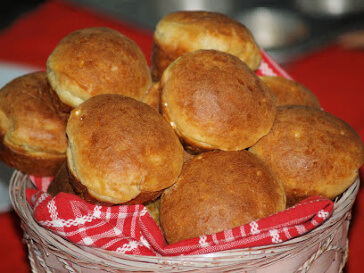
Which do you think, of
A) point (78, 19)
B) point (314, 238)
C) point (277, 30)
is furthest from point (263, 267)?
point (78, 19)

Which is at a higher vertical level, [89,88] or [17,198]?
[89,88]

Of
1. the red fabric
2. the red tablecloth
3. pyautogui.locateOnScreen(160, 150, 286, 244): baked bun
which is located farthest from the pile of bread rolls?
the red fabric

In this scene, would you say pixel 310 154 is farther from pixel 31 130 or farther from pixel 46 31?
pixel 46 31

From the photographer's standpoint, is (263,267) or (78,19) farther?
(78,19)

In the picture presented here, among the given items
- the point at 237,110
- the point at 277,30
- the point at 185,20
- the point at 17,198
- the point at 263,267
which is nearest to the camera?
the point at 263,267

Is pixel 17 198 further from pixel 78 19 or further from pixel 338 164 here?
pixel 78 19

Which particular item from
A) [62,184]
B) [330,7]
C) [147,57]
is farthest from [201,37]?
[330,7]

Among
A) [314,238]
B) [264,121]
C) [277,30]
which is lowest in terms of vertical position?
[277,30]
